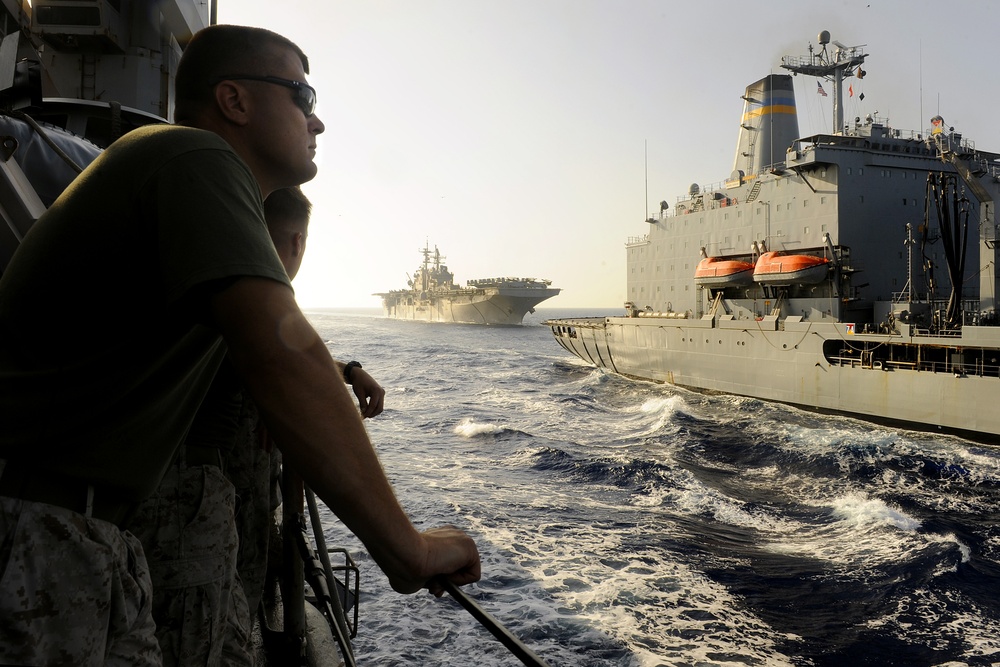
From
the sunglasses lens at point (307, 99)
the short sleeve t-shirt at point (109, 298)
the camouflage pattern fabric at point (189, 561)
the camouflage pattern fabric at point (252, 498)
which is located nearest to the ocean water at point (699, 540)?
the camouflage pattern fabric at point (252, 498)

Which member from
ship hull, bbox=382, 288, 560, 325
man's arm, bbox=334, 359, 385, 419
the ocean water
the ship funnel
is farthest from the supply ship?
man's arm, bbox=334, 359, 385, 419

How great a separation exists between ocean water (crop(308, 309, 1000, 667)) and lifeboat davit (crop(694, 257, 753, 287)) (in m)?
5.65

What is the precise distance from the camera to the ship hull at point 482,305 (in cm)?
6456

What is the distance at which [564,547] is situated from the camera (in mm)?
8547

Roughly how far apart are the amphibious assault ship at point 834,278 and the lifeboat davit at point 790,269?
0.15 ft

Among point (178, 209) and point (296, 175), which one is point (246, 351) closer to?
point (178, 209)

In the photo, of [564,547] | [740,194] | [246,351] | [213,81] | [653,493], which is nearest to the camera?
[246,351]

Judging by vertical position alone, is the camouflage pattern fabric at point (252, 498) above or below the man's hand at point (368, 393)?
below

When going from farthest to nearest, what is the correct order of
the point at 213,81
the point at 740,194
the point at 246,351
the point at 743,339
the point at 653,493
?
the point at 740,194 < the point at 743,339 < the point at 653,493 < the point at 213,81 < the point at 246,351

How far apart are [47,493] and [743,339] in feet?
70.1

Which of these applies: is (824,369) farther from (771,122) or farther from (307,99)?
(307,99)

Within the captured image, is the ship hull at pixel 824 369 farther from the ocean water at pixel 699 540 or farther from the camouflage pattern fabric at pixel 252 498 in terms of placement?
the camouflage pattern fabric at pixel 252 498

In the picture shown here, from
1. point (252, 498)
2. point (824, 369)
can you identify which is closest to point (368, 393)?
point (252, 498)

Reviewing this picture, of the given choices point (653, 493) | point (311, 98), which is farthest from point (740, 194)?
point (311, 98)
